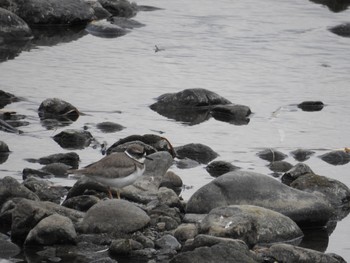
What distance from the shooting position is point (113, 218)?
1282cm

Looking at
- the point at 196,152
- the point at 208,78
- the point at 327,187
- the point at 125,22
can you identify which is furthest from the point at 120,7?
the point at 327,187

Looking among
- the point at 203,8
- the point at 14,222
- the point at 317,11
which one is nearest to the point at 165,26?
the point at 203,8

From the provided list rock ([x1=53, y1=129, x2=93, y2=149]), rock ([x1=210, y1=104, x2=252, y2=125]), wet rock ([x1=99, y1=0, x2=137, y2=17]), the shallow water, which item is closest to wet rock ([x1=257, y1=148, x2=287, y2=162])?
the shallow water

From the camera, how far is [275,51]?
23.9 meters

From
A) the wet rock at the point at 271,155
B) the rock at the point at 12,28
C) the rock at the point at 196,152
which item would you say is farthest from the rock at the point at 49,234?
the rock at the point at 12,28

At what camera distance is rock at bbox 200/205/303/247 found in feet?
41.5

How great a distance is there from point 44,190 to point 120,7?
13.9 meters

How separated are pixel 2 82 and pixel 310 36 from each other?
27.2 feet

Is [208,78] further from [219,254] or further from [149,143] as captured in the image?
[219,254]

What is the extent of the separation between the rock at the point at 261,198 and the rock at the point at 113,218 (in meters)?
1.08

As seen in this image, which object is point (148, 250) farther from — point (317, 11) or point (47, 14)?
point (317, 11)

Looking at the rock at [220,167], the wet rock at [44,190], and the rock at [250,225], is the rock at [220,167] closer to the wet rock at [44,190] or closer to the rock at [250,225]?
the rock at [250,225]

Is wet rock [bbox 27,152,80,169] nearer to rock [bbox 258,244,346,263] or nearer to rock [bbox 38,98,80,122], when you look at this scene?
rock [bbox 38,98,80,122]

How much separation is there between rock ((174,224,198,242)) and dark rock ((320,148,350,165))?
13.9ft
